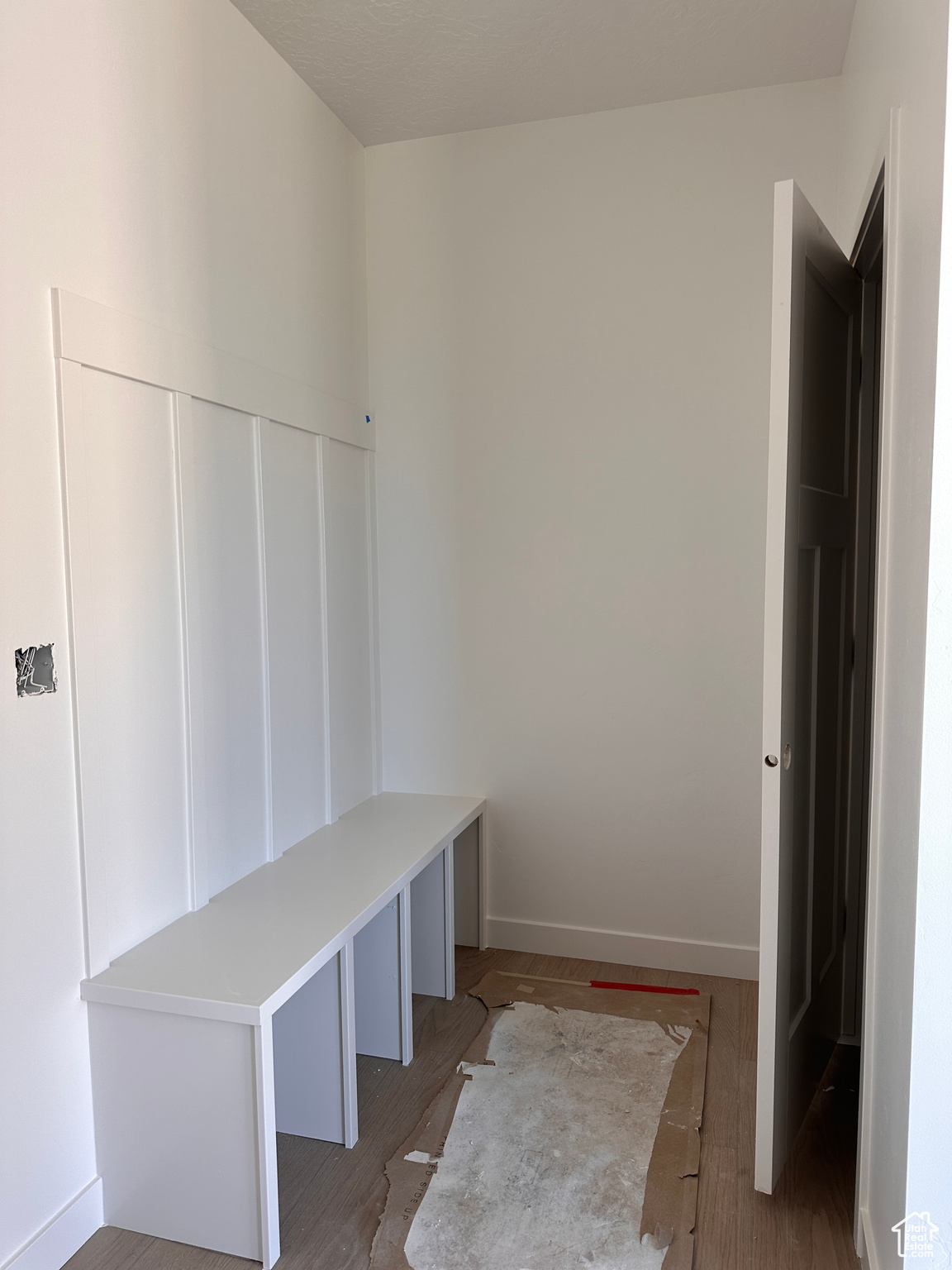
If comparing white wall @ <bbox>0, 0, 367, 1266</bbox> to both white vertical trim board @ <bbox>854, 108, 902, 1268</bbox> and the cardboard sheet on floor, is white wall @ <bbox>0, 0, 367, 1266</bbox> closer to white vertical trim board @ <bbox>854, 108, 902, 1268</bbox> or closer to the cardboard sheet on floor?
the cardboard sheet on floor

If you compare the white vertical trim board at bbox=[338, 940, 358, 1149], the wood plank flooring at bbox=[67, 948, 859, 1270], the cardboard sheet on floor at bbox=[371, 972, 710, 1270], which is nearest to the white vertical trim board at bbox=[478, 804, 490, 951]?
the cardboard sheet on floor at bbox=[371, 972, 710, 1270]

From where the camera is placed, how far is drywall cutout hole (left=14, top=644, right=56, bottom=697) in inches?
64.7

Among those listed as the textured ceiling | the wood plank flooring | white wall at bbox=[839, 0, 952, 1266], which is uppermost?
the textured ceiling

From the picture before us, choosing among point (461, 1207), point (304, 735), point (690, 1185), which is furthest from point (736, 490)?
point (461, 1207)

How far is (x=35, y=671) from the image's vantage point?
1.68m

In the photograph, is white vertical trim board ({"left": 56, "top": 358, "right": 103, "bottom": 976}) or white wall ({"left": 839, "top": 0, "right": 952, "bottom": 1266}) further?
white vertical trim board ({"left": 56, "top": 358, "right": 103, "bottom": 976})

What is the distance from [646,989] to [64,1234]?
5.64 feet

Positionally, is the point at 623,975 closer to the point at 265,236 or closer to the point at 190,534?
the point at 190,534

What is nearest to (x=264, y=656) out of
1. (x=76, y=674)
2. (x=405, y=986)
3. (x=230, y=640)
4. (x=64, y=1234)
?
(x=230, y=640)

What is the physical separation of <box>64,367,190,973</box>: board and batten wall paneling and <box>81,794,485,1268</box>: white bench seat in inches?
5.8

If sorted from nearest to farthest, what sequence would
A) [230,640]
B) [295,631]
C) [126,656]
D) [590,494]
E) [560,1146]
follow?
1. [126,656]
2. [560,1146]
3. [230,640]
4. [295,631]
5. [590,494]

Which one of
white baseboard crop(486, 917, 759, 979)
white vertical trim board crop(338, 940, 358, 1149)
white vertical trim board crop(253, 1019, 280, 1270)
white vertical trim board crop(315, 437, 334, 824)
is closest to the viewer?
white vertical trim board crop(253, 1019, 280, 1270)

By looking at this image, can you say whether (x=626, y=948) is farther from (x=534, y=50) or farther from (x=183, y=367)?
(x=534, y=50)

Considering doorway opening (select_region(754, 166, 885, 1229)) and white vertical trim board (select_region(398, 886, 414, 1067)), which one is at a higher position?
doorway opening (select_region(754, 166, 885, 1229))
